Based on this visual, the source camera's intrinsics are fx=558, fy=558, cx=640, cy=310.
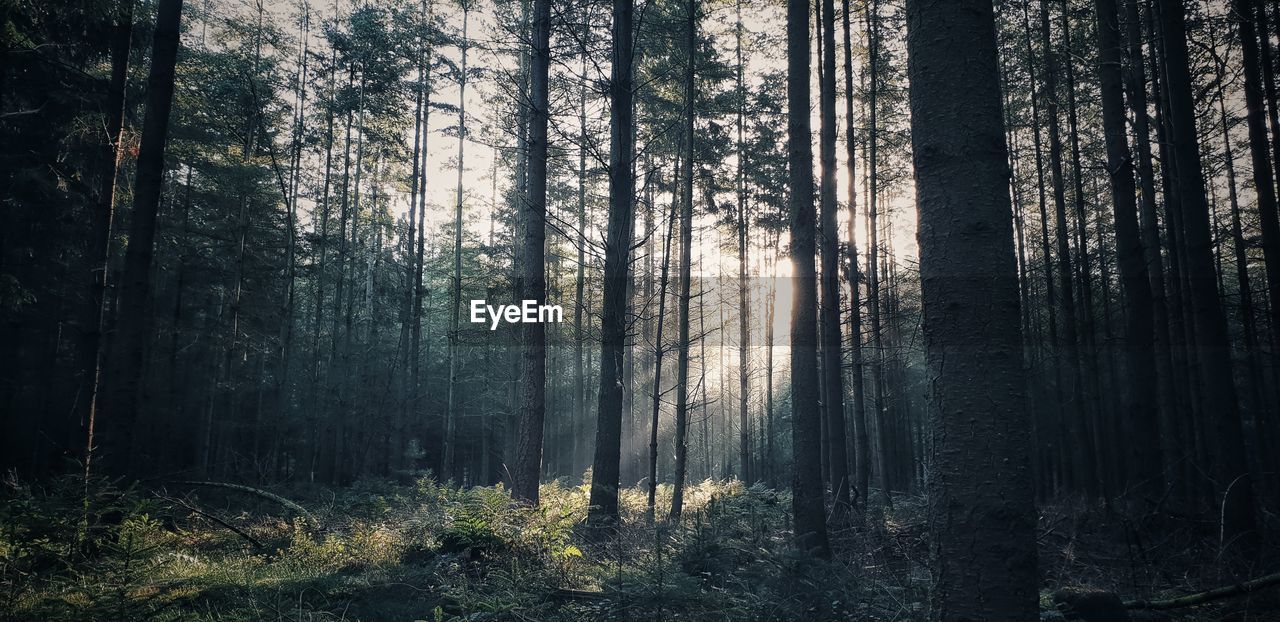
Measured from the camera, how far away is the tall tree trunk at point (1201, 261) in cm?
725

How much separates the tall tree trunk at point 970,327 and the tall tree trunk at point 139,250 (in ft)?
33.6

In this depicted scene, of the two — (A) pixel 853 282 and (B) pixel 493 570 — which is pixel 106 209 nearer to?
(B) pixel 493 570

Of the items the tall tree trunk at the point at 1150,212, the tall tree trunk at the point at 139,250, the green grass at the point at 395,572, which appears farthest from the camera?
the tall tree trunk at the point at 1150,212

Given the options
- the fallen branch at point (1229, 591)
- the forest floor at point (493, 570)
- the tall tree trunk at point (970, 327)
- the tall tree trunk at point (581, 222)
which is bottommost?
the forest floor at point (493, 570)

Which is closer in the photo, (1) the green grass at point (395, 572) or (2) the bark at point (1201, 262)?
(1) the green grass at point (395, 572)

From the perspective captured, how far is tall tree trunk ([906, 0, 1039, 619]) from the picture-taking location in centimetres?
177

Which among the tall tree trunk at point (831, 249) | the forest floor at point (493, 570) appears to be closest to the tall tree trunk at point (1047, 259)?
the tall tree trunk at point (831, 249)

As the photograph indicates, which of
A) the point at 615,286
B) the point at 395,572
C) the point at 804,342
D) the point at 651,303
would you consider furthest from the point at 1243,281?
the point at 395,572

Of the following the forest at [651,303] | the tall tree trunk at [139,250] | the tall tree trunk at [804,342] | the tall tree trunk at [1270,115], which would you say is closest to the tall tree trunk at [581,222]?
the forest at [651,303]

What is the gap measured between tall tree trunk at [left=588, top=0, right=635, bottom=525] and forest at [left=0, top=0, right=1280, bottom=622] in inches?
2.8

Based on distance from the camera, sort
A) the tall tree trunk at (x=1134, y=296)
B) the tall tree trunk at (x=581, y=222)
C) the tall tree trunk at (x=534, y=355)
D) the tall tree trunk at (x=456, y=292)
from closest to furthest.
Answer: the tall tree trunk at (x=581, y=222) < the tall tree trunk at (x=1134, y=296) < the tall tree trunk at (x=534, y=355) < the tall tree trunk at (x=456, y=292)

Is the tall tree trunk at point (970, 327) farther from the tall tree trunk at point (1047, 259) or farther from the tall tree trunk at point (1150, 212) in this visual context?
the tall tree trunk at point (1047, 259)

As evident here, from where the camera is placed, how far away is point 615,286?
7.35m

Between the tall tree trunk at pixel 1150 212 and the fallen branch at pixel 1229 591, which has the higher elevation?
the tall tree trunk at pixel 1150 212
